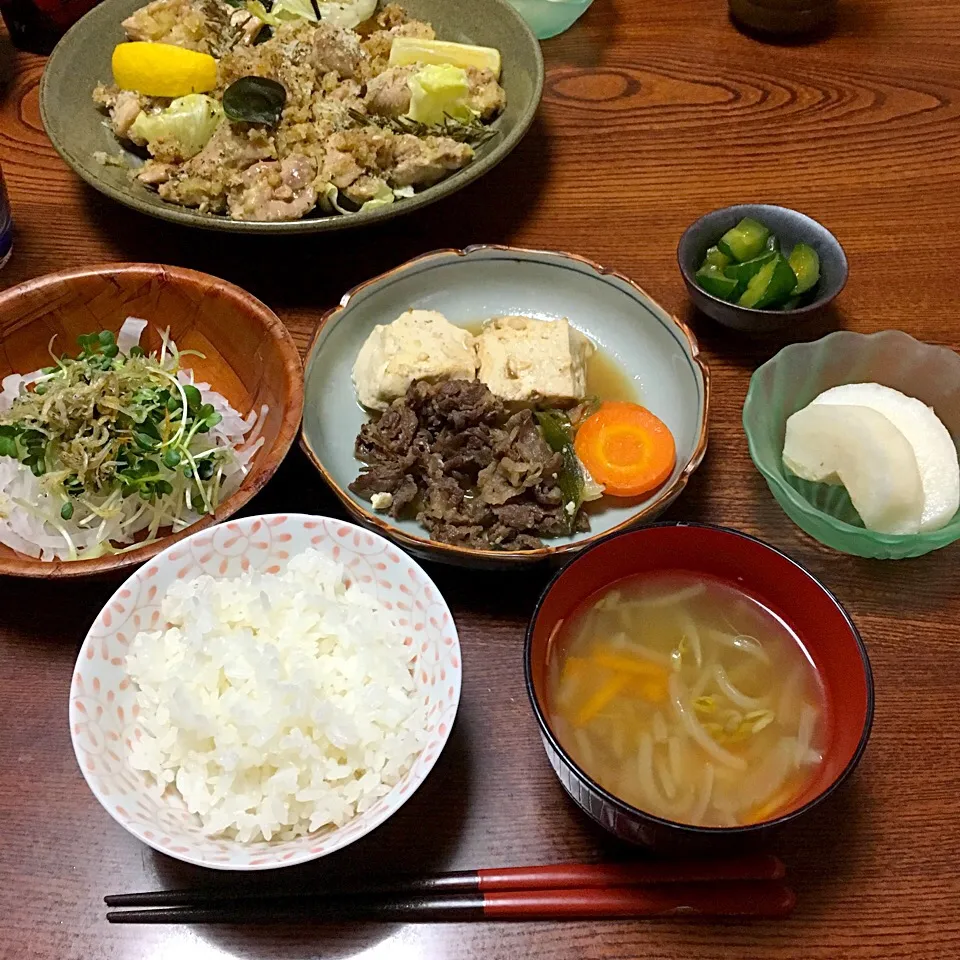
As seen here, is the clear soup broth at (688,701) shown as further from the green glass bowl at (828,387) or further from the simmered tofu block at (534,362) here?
the simmered tofu block at (534,362)

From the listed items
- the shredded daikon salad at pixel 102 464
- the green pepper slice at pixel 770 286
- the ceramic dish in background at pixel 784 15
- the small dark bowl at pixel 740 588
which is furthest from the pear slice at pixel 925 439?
the ceramic dish in background at pixel 784 15

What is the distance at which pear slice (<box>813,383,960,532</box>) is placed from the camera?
1.46 metres

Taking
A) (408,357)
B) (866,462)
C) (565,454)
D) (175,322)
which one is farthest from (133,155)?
(866,462)

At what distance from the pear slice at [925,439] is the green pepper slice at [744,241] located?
0.41m

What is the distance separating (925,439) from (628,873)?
962 millimetres

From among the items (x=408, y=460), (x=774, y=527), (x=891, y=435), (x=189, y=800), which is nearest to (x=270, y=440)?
(x=408, y=460)

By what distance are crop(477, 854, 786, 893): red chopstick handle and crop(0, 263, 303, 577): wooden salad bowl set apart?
0.87 metres

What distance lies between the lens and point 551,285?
201cm

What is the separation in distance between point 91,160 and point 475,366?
3.90 ft

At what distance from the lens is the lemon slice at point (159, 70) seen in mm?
2203

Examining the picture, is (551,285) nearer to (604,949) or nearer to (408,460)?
(408,460)

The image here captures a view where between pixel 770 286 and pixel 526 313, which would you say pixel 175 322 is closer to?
pixel 526 313

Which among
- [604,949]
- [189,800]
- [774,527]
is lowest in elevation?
[604,949]

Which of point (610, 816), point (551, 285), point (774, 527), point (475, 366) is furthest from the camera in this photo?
point (551, 285)
